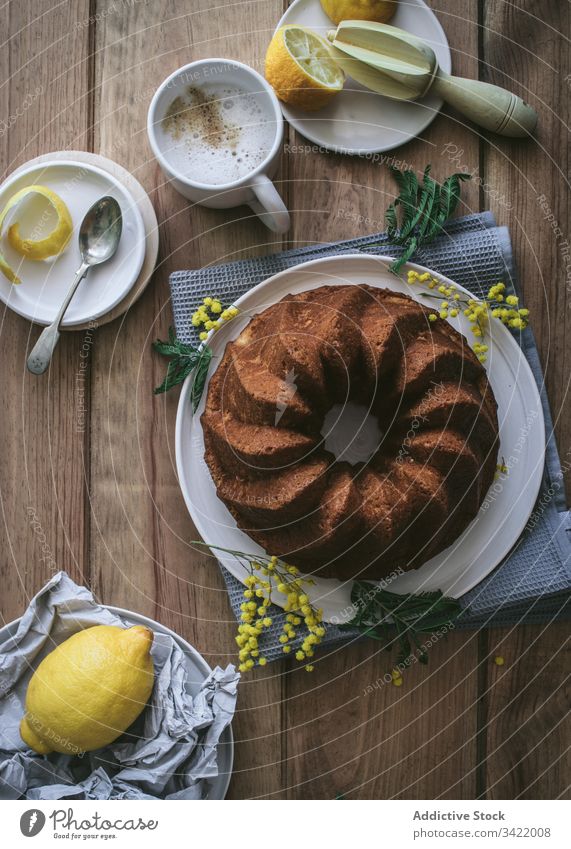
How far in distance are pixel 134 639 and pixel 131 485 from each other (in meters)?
0.41

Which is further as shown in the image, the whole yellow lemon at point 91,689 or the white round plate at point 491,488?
the white round plate at point 491,488

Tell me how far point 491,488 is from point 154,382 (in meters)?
0.86

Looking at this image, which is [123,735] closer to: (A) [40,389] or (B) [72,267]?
(A) [40,389]

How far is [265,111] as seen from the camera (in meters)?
1.94

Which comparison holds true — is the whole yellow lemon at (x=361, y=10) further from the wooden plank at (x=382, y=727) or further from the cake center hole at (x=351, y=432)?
the cake center hole at (x=351, y=432)

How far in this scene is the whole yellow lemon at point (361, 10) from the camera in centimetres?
196

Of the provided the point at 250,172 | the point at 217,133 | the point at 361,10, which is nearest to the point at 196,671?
the point at 250,172

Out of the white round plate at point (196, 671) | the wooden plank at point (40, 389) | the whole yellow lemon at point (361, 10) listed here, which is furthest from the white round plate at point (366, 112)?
the white round plate at point (196, 671)

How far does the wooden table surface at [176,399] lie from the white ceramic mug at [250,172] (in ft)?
0.37

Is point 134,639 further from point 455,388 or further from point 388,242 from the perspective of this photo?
point 388,242

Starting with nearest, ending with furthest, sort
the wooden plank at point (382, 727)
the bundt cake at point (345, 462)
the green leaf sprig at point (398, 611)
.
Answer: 1. the bundt cake at point (345, 462)
2. the green leaf sprig at point (398, 611)
3. the wooden plank at point (382, 727)

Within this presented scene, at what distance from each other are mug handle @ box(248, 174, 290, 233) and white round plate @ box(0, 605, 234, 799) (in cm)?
98

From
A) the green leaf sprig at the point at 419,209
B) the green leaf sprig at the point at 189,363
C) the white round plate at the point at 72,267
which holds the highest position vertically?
the white round plate at the point at 72,267
